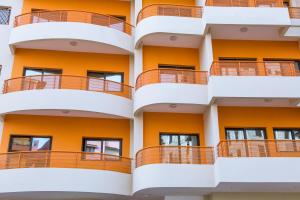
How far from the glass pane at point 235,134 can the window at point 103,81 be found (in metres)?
5.02

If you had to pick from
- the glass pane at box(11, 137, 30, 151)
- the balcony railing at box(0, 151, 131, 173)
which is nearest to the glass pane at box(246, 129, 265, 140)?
the balcony railing at box(0, 151, 131, 173)

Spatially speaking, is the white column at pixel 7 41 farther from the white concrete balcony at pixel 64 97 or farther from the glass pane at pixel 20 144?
the glass pane at pixel 20 144

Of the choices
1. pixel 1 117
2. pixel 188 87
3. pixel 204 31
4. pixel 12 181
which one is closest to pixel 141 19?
pixel 204 31

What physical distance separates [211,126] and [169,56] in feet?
13.8

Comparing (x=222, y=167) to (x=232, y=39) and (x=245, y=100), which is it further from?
Result: (x=232, y=39)

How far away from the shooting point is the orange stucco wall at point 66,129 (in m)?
14.1

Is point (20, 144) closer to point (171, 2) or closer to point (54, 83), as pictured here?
point (54, 83)

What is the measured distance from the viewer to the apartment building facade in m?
12.4

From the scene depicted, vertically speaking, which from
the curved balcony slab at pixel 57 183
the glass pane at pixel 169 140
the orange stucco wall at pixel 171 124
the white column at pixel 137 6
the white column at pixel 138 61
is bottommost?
the curved balcony slab at pixel 57 183

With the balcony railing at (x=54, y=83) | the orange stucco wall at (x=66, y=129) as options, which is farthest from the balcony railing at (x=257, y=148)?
the balcony railing at (x=54, y=83)

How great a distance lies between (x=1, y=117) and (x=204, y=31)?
30.6 feet

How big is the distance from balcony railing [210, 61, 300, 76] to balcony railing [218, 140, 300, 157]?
2.96m

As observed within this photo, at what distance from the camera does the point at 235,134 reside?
572 inches

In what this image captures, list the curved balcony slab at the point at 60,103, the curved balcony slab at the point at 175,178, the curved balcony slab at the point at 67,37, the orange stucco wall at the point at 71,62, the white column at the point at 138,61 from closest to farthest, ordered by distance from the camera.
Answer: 1. the curved balcony slab at the point at 175,178
2. the curved balcony slab at the point at 60,103
3. the curved balcony slab at the point at 67,37
4. the white column at the point at 138,61
5. the orange stucco wall at the point at 71,62
